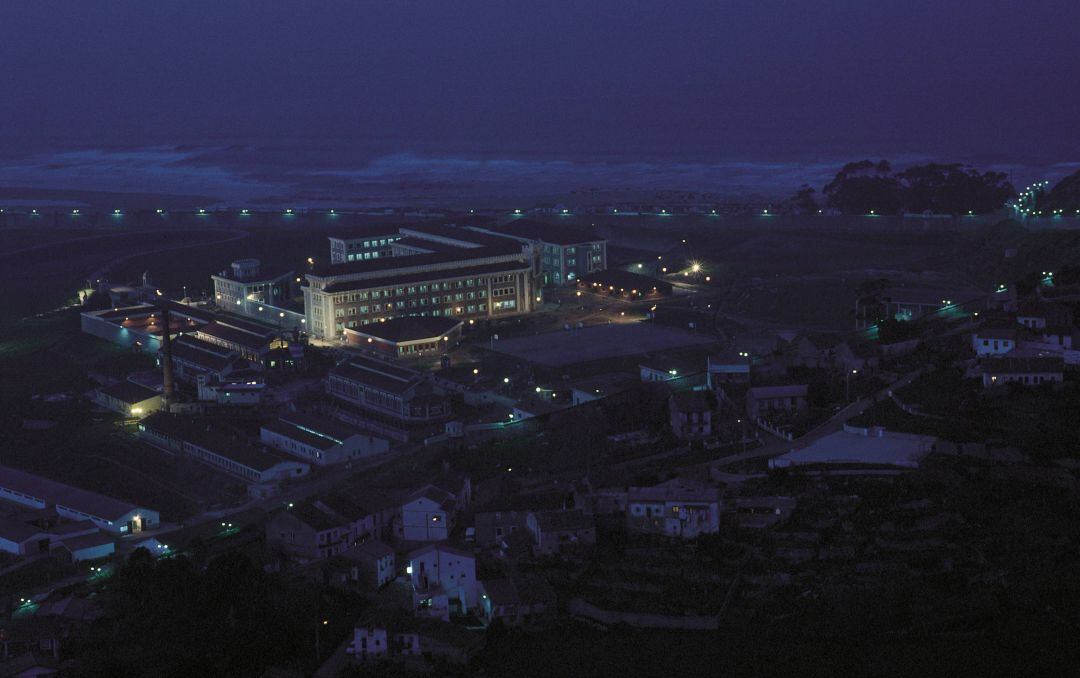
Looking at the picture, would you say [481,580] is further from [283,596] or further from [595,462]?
[595,462]

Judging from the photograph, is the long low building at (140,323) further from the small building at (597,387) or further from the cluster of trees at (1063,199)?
the cluster of trees at (1063,199)

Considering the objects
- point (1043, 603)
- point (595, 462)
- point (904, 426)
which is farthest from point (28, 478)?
point (1043, 603)

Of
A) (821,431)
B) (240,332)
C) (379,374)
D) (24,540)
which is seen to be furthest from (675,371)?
(24,540)

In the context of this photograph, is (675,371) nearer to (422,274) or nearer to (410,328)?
(410,328)

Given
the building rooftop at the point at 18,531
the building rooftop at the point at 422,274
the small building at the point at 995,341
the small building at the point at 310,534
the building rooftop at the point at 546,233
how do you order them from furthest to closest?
the building rooftop at the point at 546,233 → the building rooftop at the point at 422,274 → the small building at the point at 995,341 → the building rooftop at the point at 18,531 → the small building at the point at 310,534

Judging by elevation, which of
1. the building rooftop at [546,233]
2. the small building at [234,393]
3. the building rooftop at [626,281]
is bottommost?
the small building at [234,393]

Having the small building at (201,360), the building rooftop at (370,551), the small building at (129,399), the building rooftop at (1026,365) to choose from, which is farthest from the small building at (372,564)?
the small building at (201,360)
